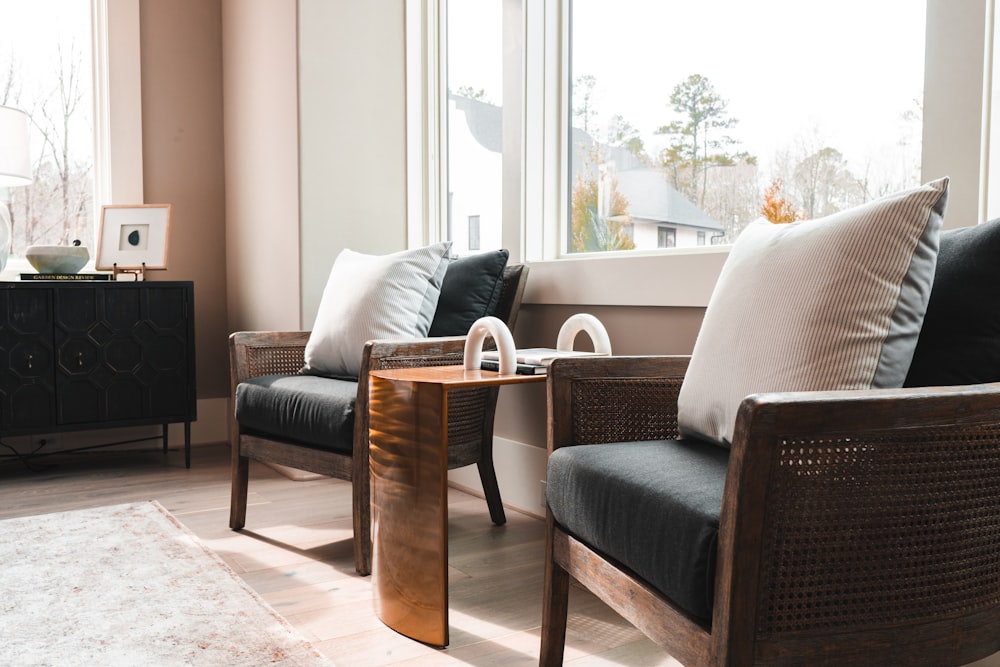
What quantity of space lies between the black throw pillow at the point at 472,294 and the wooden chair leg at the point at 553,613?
3.55 feet

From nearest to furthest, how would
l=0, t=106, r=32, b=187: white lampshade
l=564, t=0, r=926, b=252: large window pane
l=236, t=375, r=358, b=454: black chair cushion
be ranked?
l=564, t=0, r=926, b=252: large window pane, l=236, t=375, r=358, b=454: black chair cushion, l=0, t=106, r=32, b=187: white lampshade

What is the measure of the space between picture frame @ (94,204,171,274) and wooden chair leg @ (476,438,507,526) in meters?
1.92

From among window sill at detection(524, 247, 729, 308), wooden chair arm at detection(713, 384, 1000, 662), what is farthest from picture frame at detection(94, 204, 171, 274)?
wooden chair arm at detection(713, 384, 1000, 662)

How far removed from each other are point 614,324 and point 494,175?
3.32ft

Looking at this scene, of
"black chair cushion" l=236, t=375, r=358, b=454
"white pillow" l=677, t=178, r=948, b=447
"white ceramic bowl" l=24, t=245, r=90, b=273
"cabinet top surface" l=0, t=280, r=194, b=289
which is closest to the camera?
"white pillow" l=677, t=178, r=948, b=447

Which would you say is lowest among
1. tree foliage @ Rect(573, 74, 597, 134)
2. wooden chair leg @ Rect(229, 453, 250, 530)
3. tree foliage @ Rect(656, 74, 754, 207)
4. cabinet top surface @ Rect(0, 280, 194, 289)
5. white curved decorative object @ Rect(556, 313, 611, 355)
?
wooden chair leg @ Rect(229, 453, 250, 530)

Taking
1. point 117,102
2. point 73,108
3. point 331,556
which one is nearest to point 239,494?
point 331,556

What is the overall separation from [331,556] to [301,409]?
414 mm

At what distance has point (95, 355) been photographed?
320 cm

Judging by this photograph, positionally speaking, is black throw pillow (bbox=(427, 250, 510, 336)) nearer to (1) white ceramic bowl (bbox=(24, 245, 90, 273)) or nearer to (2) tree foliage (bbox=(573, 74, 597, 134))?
(2) tree foliage (bbox=(573, 74, 597, 134))

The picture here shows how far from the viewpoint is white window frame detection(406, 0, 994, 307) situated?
4.87 ft

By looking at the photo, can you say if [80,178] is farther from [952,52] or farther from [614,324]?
[952,52]

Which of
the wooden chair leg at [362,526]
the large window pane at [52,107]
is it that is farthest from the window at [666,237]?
the large window pane at [52,107]

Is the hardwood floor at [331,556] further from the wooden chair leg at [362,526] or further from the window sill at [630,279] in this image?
the window sill at [630,279]
